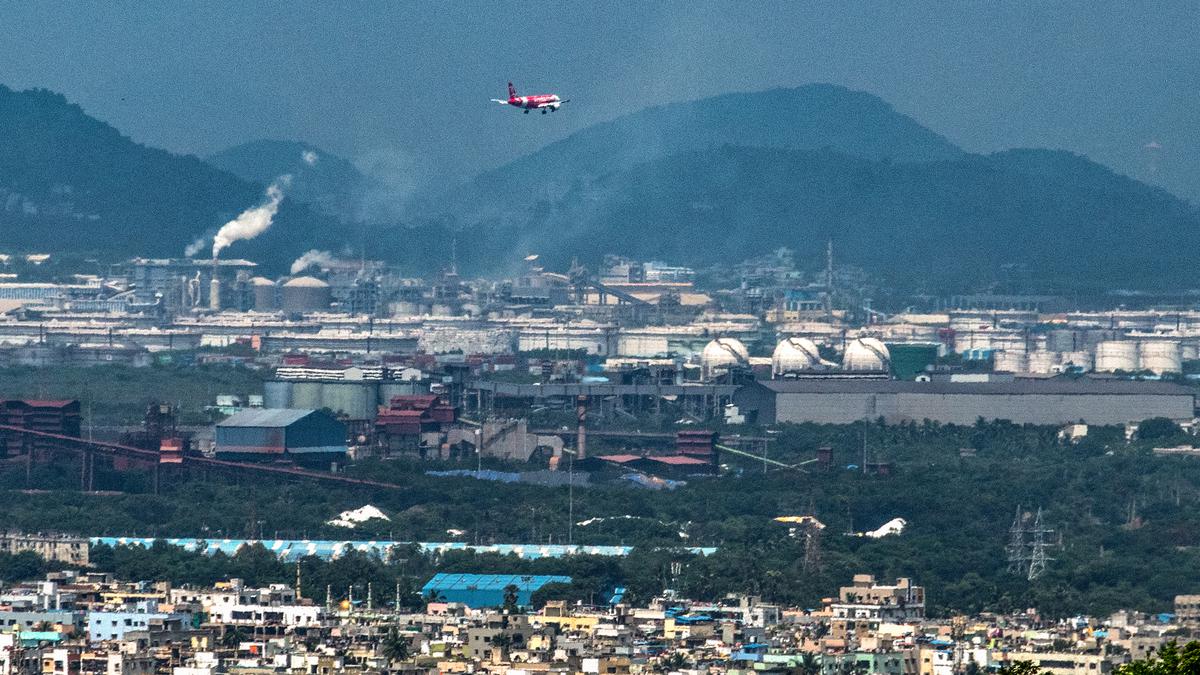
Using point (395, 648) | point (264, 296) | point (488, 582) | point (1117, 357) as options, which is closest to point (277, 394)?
point (1117, 357)

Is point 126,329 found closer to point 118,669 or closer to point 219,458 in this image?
point 219,458

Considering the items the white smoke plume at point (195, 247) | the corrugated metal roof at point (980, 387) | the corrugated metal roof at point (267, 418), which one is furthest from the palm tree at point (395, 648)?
the white smoke plume at point (195, 247)

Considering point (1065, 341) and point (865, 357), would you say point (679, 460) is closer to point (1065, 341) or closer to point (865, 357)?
point (865, 357)

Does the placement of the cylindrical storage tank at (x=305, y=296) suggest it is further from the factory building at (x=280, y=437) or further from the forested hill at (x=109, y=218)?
the factory building at (x=280, y=437)

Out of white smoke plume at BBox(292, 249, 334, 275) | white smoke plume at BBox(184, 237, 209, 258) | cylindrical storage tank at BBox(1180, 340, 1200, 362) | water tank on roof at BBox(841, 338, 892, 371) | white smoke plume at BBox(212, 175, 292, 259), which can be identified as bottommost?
water tank on roof at BBox(841, 338, 892, 371)

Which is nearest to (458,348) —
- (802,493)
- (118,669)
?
(802,493)

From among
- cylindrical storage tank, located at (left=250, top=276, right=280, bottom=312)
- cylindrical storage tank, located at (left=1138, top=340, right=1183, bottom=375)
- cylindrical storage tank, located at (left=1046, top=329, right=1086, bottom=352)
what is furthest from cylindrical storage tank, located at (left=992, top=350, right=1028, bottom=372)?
cylindrical storage tank, located at (left=250, top=276, right=280, bottom=312)

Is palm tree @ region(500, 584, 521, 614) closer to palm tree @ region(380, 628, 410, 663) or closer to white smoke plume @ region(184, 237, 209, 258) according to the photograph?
palm tree @ region(380, 628, 410, 663)

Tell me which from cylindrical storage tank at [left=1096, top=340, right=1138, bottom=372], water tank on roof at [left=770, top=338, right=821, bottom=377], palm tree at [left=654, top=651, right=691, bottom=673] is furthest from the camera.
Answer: cylindrical storage tank at [left=1096, top=340, right=1138, bottom=372]
